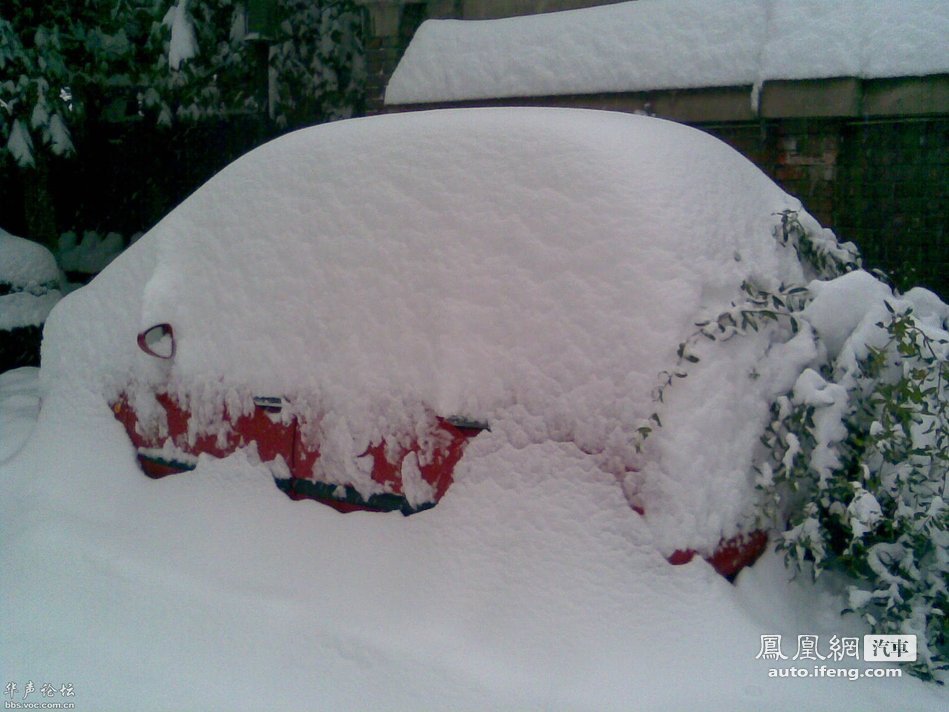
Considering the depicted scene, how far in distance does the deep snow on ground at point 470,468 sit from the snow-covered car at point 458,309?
0.03 ft

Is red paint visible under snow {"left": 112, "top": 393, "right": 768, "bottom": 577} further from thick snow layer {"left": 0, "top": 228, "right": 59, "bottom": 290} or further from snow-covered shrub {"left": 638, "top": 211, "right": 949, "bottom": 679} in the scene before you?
thick snow layer {"left": 0, "top": 228, "right": 59, "bottom": 290}

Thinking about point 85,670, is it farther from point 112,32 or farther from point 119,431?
point 112,32

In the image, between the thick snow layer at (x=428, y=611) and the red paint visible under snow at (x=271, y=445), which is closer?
the thick snow layer at (x=428, y=611)

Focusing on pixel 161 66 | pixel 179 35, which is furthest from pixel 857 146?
pixel 161 66

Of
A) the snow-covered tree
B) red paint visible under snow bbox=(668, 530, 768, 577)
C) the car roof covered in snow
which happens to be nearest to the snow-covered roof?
the snow-covered tree

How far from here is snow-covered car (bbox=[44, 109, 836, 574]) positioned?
96.5 inches

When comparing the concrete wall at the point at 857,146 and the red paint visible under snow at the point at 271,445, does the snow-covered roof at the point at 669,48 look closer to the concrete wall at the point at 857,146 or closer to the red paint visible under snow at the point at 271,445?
the concrete wall at the point at 857,146

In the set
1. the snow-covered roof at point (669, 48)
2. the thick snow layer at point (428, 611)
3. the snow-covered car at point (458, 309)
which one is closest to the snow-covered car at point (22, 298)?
the snow-covered roof at point (669, 48)

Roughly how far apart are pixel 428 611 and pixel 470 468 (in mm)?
437

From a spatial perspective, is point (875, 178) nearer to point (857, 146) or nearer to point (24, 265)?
point (857, 146)

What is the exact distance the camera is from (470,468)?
2.65 metres

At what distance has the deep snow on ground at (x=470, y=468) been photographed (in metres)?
2.35

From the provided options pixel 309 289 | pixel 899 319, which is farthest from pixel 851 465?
pixel 309 289

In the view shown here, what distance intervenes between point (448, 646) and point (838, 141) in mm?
4738
